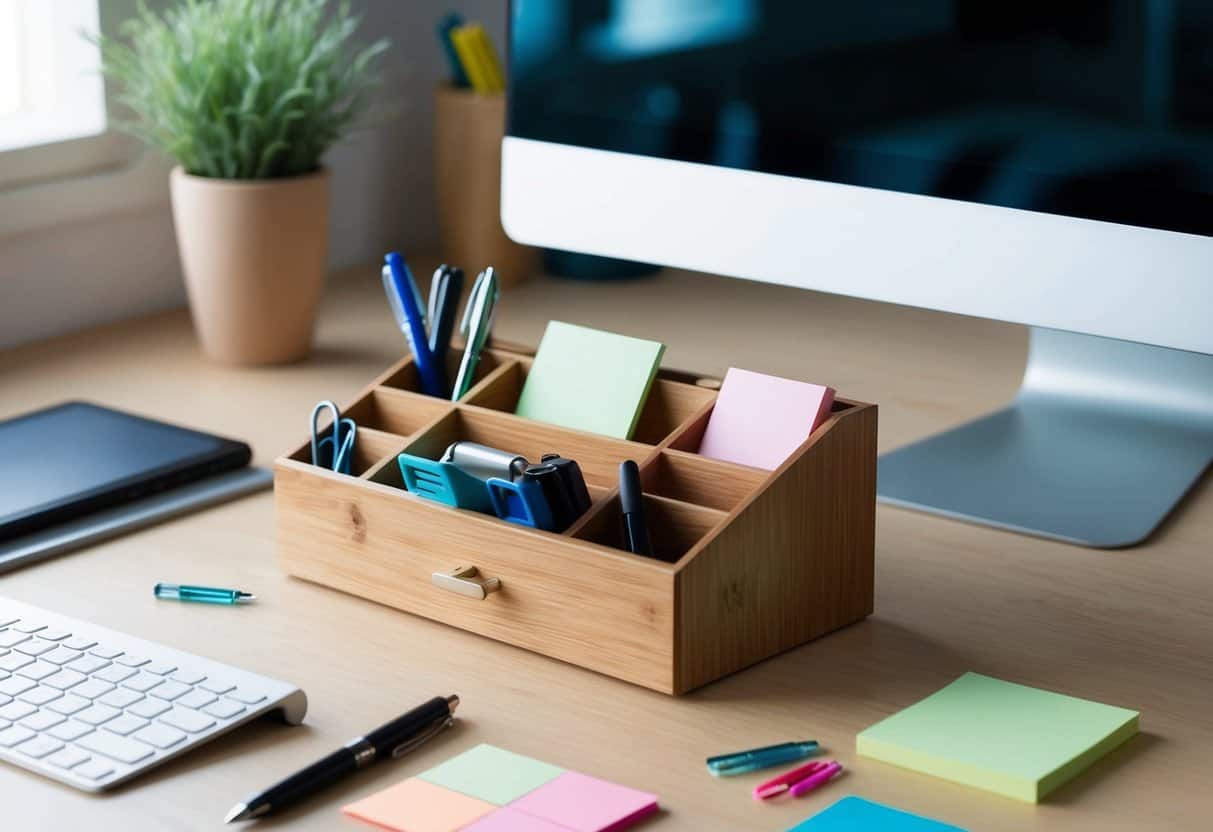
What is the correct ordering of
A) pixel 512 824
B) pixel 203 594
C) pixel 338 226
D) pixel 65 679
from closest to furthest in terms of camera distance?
pixel 512 824
pixel 65 679
pixel 203 594
pixel 338 226

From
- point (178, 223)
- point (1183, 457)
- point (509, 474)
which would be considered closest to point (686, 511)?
point (509, 474)

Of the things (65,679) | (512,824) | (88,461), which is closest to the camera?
(512,824)

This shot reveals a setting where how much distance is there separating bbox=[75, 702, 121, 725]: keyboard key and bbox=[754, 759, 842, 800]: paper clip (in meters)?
0.27

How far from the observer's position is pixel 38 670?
736 mm

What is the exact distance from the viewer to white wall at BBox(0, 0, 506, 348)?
133cm

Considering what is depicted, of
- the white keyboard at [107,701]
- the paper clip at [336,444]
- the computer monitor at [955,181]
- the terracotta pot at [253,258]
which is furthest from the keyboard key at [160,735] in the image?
the terracotta pot at [253,258]

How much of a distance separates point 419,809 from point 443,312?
0.37 meters

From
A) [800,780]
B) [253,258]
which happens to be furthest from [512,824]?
[253,258]

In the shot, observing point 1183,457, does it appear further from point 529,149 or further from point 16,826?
point 16,826

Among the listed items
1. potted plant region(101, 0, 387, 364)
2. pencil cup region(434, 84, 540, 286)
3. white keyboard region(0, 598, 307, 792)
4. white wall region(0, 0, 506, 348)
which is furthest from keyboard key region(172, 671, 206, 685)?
pencil cup region(434, 84, 540, 286)

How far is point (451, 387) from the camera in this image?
37.1 inches

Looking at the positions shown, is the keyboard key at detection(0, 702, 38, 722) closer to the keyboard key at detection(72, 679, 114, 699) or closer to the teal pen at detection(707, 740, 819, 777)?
the keyboard key at detection(72, 679, 114, 699)

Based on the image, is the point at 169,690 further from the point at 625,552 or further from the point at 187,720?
the point at 625,552

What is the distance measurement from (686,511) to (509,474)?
9 centimetres
